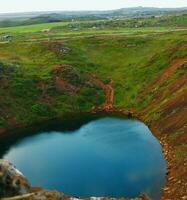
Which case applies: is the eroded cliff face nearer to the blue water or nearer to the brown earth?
the blue water

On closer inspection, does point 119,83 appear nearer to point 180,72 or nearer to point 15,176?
point 180,72

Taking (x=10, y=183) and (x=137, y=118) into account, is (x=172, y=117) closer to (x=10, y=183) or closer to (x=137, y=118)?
(x=137, y=118)

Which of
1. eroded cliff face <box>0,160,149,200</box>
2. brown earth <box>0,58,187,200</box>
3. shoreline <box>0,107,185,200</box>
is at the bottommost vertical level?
shoreline <box>0,107,185,200</box>

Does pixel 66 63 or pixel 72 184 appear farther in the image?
pixel 66 63

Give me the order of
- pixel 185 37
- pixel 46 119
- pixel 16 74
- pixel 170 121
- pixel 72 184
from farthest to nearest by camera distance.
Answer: pixel 185 37 → pixel 16 74 → pixel 46 119 → pixel 170 121 → pixel 72 184

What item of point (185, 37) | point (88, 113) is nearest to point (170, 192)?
point (88, 113)

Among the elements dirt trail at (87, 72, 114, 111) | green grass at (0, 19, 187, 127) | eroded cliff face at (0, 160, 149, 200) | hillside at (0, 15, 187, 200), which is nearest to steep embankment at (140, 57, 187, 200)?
hillside at (0, 15, 187, 200)

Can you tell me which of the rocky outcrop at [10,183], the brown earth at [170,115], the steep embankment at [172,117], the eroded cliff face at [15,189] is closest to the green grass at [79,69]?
the brown earth at [170,115]

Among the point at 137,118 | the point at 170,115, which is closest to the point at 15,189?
the point at 170,115
